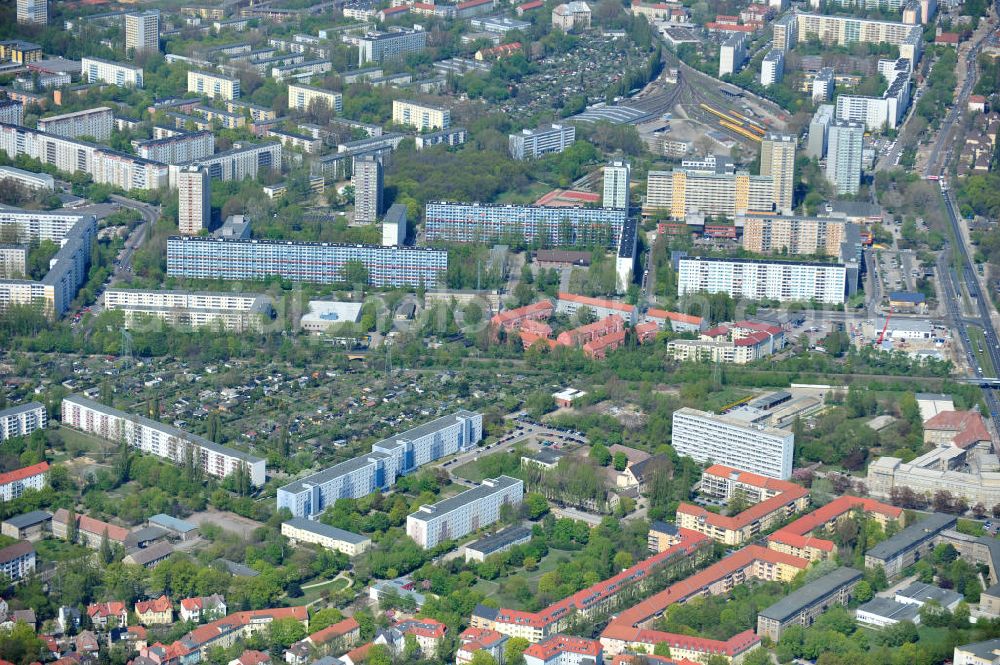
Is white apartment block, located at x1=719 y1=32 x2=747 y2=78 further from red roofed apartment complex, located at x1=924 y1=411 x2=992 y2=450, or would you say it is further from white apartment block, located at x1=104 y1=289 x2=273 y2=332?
red roofed apartment complex, located at x1=924 y1=411 x2=992 y2=450

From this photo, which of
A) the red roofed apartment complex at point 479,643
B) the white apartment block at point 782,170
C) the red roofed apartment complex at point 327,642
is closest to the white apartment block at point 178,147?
the white apartment block at point 782,170

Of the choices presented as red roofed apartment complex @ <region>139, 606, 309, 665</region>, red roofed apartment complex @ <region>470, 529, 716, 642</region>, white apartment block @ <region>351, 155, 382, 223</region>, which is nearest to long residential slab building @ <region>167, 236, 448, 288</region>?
white apartment block @ <region>351, 155, 382, 223</region>

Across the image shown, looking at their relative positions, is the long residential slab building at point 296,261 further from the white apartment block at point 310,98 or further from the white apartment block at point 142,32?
the white apartment block at point 142,32

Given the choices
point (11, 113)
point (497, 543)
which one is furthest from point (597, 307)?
point (11, 113)

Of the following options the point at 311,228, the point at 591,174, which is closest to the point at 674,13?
the point at 591,174

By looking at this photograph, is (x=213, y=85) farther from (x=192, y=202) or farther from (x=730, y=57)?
(x=730, y=57)

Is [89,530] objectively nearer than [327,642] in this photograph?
No

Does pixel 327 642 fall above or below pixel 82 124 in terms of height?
below
